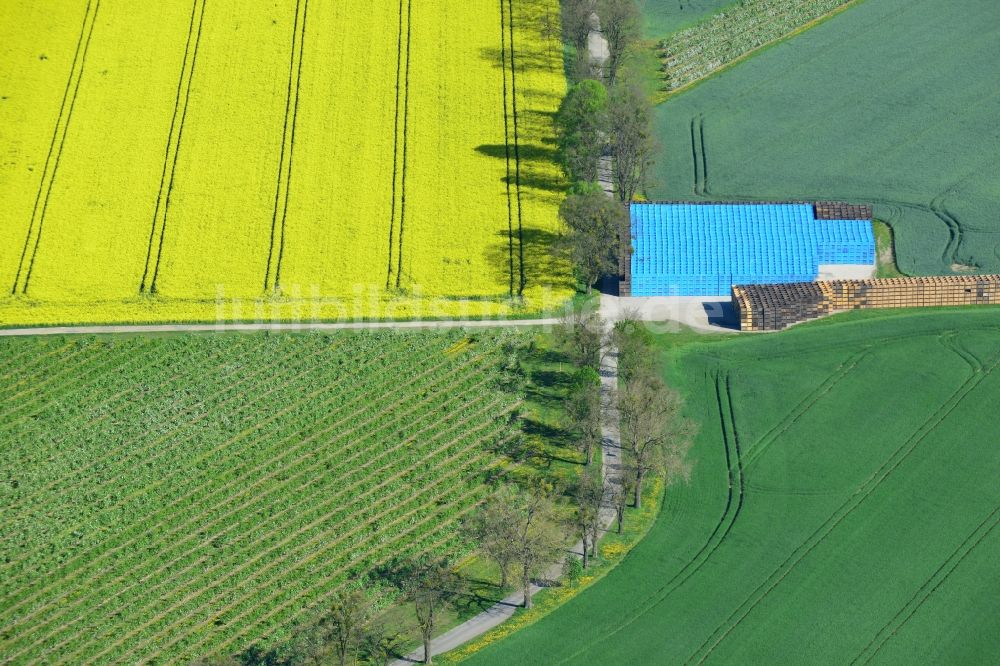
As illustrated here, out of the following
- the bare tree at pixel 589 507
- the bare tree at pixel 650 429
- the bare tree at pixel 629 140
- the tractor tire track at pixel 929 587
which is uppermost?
the bare tree at pixel 629 140

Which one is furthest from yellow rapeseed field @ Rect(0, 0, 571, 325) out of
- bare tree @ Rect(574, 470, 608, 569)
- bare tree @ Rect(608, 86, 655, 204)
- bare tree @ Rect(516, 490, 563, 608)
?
bare tree @ Rect(516, 490, 563, 608)

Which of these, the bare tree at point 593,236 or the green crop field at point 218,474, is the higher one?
the bare tree at point 593,236

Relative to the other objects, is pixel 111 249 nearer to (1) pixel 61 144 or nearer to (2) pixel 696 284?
(1) pixel 61 144

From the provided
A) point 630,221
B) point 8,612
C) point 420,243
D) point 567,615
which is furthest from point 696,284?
point 8,612

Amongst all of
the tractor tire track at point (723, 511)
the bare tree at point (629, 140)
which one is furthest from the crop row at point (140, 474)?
the bare tree at point (629, 140)

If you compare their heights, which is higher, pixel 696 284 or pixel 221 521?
pixel 696 284

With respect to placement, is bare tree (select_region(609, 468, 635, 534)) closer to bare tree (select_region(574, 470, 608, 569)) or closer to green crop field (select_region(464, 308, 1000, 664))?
bare tree (select_region(574, 470, 608, 569))

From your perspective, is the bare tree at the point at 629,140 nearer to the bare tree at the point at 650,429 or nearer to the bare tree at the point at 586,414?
the bare tree at the point at 586,414
